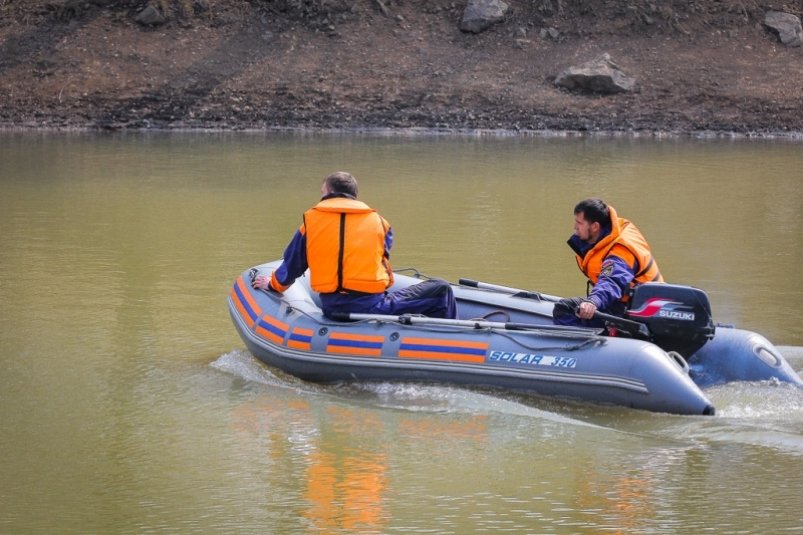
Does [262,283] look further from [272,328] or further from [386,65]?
[386,65]

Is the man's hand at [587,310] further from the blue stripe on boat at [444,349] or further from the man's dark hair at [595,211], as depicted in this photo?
the blue stripe on boat at [444,349]

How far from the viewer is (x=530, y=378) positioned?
22.1 feet

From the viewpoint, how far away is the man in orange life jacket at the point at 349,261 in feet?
23.3

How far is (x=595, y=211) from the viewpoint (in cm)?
681

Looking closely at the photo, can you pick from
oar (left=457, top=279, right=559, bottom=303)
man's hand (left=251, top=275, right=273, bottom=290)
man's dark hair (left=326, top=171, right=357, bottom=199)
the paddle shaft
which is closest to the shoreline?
oar (left=457, top=279, right=559, bottom=303)

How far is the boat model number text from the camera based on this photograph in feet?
21.9

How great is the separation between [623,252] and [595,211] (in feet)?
0.90

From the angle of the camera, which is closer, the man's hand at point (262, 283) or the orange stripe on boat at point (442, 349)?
the orange stripe on boat at point (442, 349)

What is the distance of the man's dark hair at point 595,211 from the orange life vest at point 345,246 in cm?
114

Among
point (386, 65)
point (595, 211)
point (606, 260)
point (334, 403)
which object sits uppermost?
point (386, 65)

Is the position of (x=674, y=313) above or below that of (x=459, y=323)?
above

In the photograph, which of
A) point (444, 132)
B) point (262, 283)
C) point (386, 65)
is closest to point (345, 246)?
point (262, 283)

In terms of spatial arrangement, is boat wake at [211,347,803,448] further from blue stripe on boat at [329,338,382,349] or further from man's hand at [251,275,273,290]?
man's hand at [251,275,273,290]

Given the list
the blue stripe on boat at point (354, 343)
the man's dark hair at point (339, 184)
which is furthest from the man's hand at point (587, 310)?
the man's dark hair at point (339, 184)
